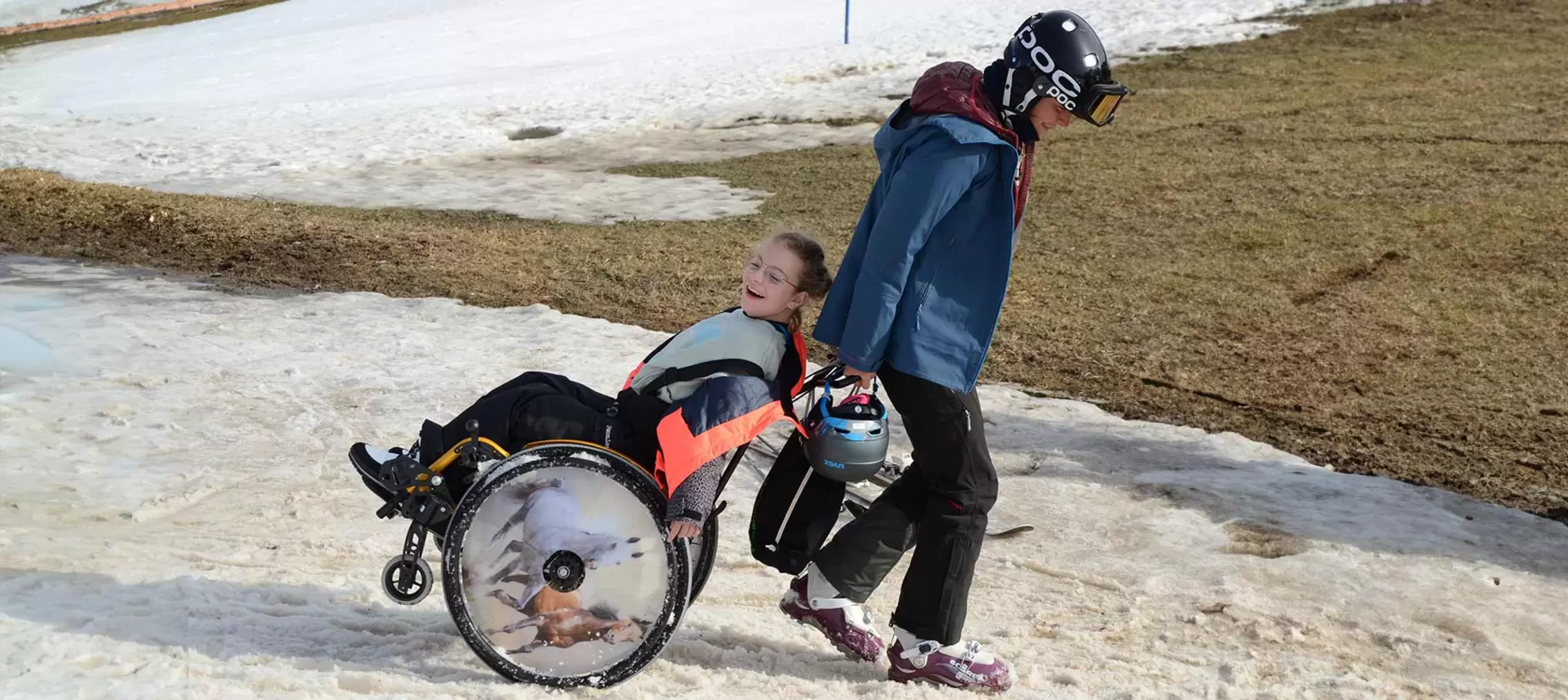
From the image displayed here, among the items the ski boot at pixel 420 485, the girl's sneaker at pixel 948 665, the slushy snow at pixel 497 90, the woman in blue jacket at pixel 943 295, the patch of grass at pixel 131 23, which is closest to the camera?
the woman in blue jacket at pixel 943 295

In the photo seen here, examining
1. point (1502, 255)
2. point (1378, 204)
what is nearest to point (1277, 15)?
point (1378, 204)

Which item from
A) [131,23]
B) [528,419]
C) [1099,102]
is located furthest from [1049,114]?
[131,23]

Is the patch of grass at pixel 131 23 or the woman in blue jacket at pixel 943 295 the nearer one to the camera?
the woman in blue jacket at pixel 943 295

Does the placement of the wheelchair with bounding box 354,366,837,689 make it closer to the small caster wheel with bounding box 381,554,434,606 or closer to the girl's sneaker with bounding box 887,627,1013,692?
the small caster wheel with bounding box 381,554,434,606

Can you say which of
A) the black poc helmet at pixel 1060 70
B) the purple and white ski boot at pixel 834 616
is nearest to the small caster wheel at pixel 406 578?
the purple and white ski boot at pixel 834 616

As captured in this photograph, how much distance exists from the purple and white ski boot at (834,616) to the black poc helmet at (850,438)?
0.40 metres

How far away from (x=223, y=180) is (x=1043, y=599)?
1141 centimetres

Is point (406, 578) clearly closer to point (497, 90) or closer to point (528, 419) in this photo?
point (528, 419)

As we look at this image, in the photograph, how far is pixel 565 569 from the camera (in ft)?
11.5

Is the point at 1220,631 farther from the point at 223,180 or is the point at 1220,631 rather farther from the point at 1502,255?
the point at 223,180

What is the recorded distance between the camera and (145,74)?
70.5 feet

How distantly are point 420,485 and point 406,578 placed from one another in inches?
9.2

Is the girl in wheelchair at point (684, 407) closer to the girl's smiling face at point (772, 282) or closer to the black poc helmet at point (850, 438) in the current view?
the girl's smiling face at point (772, 282)

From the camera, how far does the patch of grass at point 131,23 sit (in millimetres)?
25375
